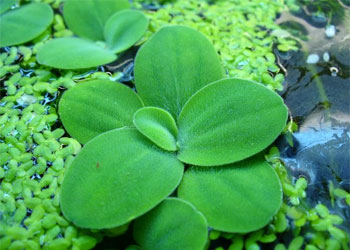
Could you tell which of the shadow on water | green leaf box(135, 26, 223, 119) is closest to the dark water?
the shadow on water

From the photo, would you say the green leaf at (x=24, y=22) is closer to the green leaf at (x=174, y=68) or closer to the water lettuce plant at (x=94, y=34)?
the water lettuce plant at (x=94, y=34)

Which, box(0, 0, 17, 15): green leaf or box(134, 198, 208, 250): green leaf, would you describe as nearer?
box(134, 198, 208, 250): green leaf

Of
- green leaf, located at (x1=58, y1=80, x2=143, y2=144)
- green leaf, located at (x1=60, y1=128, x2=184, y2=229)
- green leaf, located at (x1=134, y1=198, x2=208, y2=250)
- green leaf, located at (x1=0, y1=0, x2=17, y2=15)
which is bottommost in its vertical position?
green leaf, located at (x1=134, y1=198, x2=208, y2=250)

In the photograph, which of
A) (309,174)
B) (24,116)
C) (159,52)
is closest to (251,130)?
(309,174)

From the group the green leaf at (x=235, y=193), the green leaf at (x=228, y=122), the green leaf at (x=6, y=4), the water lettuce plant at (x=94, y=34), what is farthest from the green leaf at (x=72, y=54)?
the green leaf at (x=235, y=193)

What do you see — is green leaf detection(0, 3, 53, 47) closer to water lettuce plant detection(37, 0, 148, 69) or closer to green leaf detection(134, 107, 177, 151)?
water lettuce plant detection(37, 0, 148, 69)

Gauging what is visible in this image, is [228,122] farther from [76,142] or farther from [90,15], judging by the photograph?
[90,15]

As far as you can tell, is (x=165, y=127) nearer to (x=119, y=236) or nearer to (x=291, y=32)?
(x=119, y=236)
